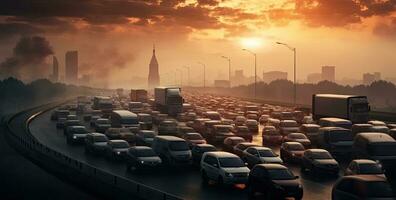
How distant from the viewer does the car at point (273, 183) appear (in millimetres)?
23955

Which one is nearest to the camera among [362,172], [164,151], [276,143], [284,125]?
[362,172]

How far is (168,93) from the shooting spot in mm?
83000

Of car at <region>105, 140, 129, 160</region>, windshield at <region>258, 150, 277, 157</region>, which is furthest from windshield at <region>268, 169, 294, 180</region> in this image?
car at <region>105, 140, 129, 160</region>

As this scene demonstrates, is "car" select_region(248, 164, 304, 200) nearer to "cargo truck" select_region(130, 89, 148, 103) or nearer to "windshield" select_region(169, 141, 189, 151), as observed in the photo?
"windshield" select_region(169, 141, 189, 151)

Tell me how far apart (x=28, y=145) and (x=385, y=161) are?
25.6 metres

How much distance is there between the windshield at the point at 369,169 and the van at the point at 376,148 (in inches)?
191

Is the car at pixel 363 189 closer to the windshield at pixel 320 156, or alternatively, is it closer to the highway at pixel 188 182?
the highway at pixel 188 182

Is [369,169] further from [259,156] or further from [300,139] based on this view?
[300,139]

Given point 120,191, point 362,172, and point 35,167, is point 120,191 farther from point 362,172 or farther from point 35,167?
point 35,167

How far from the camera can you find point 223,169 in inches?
1101

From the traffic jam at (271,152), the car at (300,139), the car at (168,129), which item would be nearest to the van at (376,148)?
the traffic jam at (271,152)

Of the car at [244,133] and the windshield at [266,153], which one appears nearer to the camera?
the windshield at [266,153]

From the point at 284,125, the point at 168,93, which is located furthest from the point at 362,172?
the point at 168,93

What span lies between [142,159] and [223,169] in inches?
270
